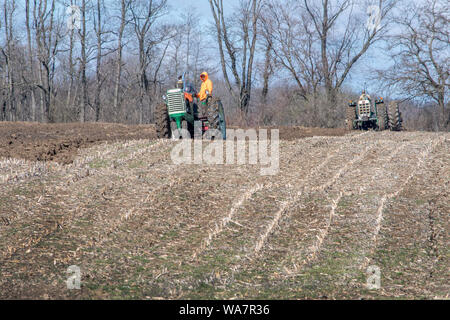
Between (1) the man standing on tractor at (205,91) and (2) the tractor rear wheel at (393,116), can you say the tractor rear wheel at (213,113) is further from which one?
(2) the tractor rear wheel at (393,116)

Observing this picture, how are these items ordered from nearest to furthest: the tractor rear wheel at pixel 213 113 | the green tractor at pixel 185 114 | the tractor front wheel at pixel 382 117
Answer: the green tractor at pixel 185 114 → the tractor rear wheel at pixel 213 113 → the tractor front wheel at pixel 382 117

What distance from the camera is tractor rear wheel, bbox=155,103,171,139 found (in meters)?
13.2

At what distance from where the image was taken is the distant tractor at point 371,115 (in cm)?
2180

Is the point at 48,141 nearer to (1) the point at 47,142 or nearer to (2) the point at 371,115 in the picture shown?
(1) the point at 47,142

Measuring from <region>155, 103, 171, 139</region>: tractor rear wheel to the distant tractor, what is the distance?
36.0ft

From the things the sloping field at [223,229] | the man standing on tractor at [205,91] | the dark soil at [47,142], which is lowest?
the sloping field at [223,229]

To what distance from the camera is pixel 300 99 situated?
32906mm

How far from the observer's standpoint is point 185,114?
42.6 ft

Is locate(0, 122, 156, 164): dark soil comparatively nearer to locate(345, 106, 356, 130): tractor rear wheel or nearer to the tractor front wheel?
locate(345, 106, 356, 130): tractor rear wheel

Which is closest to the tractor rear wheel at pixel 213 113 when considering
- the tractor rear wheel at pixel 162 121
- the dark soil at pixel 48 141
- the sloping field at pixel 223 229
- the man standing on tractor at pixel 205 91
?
the man standing on tractor at pixel 205 91

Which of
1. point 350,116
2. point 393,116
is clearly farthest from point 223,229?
point 393,116

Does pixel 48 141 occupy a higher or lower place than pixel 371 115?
lower

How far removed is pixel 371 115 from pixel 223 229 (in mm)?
17357
